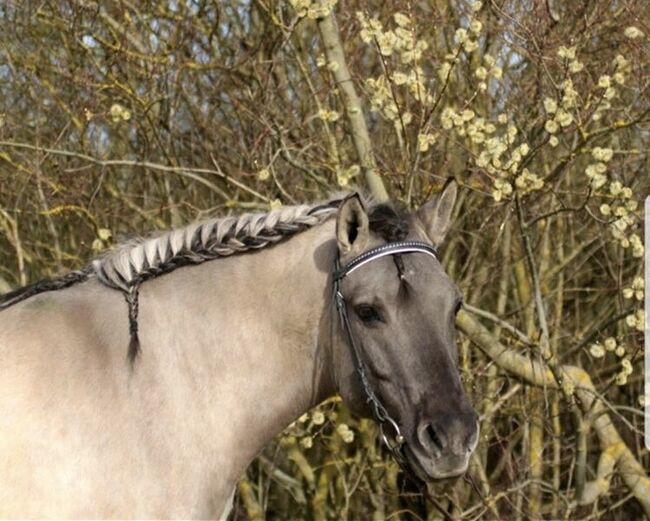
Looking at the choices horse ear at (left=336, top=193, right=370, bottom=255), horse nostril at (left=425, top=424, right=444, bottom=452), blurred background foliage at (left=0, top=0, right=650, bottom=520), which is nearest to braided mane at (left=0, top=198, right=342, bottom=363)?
horse ear at (left=336, top=193, right=370, bottom=255)

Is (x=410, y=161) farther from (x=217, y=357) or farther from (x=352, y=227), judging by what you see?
(x=217, y=357)

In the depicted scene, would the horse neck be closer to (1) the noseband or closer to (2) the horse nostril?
(1) the noseband

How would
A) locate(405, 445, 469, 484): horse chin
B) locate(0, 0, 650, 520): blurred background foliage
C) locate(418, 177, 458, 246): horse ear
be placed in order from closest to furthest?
locate(405, 445, 469, 484): horse chin < locate(418, 177, 458, 246): horse ear < locate(0, 0, 650, 520): blurred background foliage

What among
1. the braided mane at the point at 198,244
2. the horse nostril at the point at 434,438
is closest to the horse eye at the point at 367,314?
the braided mane at the point at 198,244

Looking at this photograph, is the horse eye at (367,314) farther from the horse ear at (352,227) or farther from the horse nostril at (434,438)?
the horse nostril at (434,438)

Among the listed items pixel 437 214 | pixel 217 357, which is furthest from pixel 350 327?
pixel 437 214

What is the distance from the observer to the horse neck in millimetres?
3619

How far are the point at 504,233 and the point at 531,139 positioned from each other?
2.67 ft

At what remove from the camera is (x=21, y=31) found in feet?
23.6

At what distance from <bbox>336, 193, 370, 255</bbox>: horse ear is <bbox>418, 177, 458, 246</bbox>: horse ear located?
32 cm

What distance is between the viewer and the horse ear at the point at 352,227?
11.7ft

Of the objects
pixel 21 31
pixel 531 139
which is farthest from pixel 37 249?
pixel 531 139

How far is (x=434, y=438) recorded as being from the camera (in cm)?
338

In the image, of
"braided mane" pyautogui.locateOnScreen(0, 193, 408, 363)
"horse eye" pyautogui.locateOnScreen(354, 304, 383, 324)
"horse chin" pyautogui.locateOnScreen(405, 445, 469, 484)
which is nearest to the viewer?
"horse chin" pyautogui.locateOnScreen(405, 445, 469, 484)
